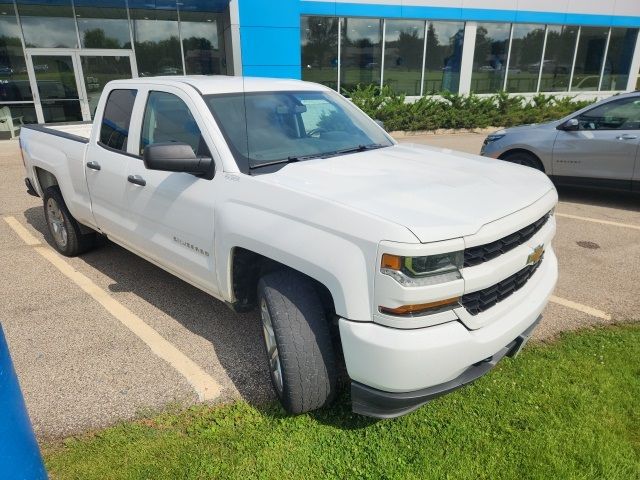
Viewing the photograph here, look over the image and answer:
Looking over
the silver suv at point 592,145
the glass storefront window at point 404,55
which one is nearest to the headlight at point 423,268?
the silver suv at point 592,145

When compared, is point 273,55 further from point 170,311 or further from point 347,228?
point 347,228

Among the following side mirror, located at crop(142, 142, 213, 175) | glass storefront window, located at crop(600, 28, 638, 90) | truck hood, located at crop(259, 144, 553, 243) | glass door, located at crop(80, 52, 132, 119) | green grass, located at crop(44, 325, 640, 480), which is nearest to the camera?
truck hood, located at crop(259, 144, 553, 243)

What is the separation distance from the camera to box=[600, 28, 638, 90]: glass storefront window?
23.2 meters

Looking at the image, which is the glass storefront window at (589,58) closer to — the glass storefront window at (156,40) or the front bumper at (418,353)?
the glass storefront window at (156,40)

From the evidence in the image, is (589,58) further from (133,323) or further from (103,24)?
(133,323)

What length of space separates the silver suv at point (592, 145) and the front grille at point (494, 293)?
→ 208 inches

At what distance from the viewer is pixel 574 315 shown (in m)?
4.10

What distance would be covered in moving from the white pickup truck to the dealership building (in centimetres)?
1287

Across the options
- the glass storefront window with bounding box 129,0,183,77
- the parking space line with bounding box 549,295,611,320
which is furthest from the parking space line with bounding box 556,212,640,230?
the glass storefront window with bounding box 129,0,183,77

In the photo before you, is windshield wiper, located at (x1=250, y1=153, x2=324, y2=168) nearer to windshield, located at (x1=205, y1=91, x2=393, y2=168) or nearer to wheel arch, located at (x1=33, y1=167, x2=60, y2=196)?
windshield, located at (x1=205, y1=91, x2=393, y2=168)

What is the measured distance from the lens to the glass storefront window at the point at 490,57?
20.0 m

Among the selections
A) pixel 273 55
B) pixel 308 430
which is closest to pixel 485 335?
pixel 308 430

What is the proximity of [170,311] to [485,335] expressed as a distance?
274 centimetres

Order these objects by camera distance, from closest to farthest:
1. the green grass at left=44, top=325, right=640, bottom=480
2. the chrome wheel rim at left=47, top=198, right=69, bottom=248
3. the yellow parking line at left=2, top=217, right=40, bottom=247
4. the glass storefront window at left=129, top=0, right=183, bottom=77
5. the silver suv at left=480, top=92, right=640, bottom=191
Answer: the green grass at left=44, top=325, right=640, bottom=480
the chrome wheel rim at left=47, top=198, right=69, bottom=248
the yellow parking line at left=2, top=217, right=40, bottom=247
the silver suv at left=480, top=92, right=640, bottom=191
the glass storefront window at left=129, top=0, right=183, bottom=77
